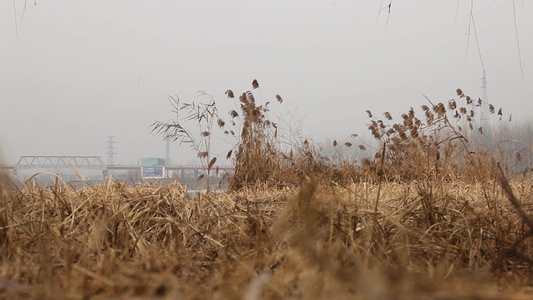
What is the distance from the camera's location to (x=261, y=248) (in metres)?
0.83

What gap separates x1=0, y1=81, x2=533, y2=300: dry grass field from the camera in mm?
463

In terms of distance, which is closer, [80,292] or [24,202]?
[80,292]

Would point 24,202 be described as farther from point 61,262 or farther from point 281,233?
point 281,233

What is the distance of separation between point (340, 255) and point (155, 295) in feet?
1.66

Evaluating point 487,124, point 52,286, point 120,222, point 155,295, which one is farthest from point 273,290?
point 487,124

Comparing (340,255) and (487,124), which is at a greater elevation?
(487,124)

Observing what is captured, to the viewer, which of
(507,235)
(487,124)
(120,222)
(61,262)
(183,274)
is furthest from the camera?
(487,124)

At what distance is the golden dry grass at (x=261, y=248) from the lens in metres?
0.46

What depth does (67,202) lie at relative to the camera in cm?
152

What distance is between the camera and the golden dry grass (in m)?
0.46

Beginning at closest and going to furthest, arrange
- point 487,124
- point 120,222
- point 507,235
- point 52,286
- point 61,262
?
1. point 52,286
2. point 61,262
3. point 507,235
4. point 120,222
5. point 487,124

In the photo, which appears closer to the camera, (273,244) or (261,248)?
(261,248)

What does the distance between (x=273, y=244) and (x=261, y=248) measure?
19 cm

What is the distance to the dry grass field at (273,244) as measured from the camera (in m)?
0.46
